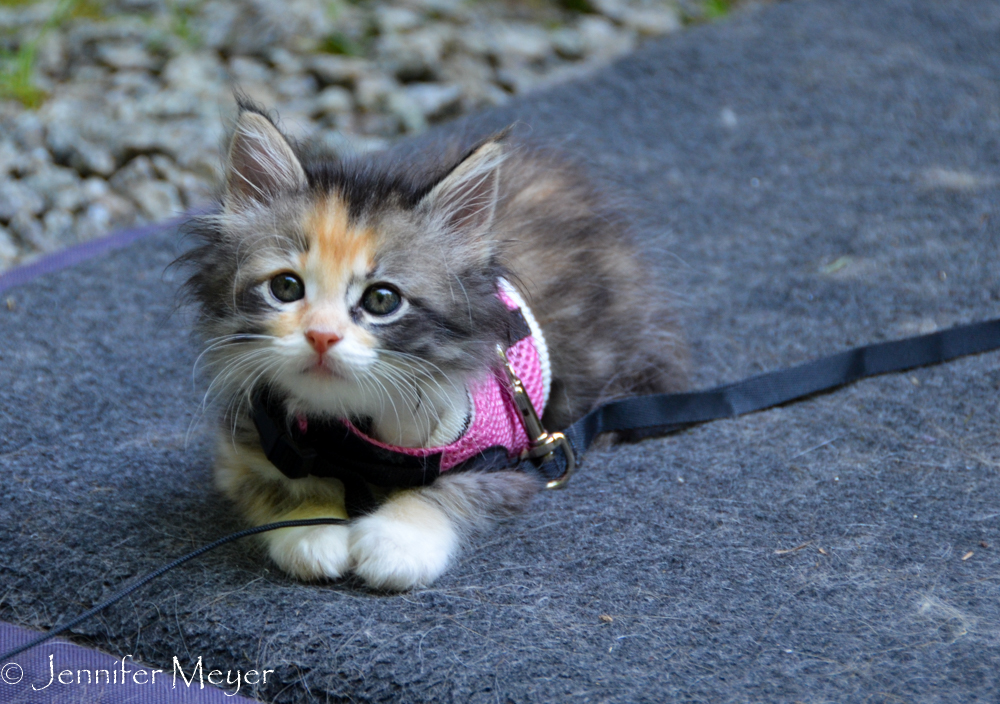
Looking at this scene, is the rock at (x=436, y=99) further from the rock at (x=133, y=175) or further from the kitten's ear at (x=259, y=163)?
the kitten's ear at (x=259, y=163)

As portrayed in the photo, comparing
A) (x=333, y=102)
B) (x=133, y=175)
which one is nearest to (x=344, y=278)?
(x=133, y=175)

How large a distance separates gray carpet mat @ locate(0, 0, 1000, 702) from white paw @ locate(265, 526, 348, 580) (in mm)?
30

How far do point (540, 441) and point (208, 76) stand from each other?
8.93ft

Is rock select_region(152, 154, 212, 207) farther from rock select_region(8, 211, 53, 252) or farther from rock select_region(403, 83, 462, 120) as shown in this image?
rock select_region(403, 83, 462, 120)

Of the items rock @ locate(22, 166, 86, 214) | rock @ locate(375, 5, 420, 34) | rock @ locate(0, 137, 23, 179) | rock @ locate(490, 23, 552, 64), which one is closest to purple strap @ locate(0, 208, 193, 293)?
rock @ locate(22, 166, 86, 214)

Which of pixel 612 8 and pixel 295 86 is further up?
pixel 612 8

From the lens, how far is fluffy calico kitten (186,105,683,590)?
137cm

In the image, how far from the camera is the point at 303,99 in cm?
373

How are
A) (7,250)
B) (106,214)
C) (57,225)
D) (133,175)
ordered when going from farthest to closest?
(133,175)
(106,214)
(57,225)
(7,250)

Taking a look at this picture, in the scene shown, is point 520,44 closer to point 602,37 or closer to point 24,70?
point 602,37

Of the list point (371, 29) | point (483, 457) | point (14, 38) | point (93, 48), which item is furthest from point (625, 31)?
point (483, 457)

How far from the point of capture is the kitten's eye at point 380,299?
1.39 metres

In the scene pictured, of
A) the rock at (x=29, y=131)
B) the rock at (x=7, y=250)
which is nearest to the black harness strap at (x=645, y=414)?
the rock at (x=7, y=250)

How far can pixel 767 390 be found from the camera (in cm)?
203
